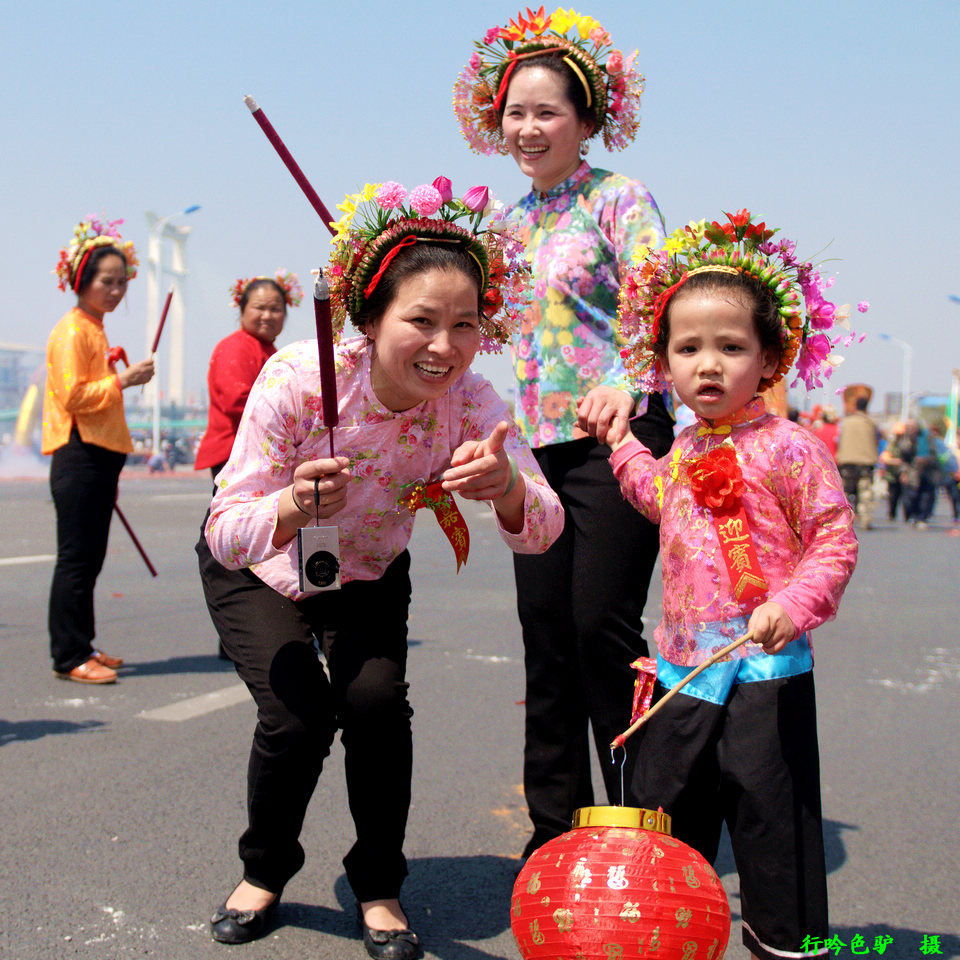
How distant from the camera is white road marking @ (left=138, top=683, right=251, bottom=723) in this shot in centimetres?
445

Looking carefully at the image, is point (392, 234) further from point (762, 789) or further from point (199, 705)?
point (199, 705)

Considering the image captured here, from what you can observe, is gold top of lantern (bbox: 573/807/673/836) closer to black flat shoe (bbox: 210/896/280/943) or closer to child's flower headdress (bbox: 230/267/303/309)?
black flat shoe (bbox: 210/896/280/943)

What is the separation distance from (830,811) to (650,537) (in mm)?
1375

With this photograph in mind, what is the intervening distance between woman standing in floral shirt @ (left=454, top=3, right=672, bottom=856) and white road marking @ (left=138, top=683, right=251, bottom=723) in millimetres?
1944

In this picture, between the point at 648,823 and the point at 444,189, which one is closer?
the point at 648,823

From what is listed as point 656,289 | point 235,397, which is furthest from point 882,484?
point 656,289

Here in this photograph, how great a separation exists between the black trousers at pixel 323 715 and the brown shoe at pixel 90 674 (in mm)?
2581

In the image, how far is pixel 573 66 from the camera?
3.02m

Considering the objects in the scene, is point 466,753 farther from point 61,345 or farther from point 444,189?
point 61,345

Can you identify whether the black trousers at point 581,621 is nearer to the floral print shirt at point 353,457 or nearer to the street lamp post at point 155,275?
the floral print shirt at point 353,457

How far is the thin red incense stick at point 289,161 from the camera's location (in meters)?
2.30

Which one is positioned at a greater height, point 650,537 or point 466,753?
point 650,537

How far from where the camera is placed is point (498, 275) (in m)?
2.53

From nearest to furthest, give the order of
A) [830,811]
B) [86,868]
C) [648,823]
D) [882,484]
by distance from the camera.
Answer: [648,823], [86,868], [830,811], [882,484]
